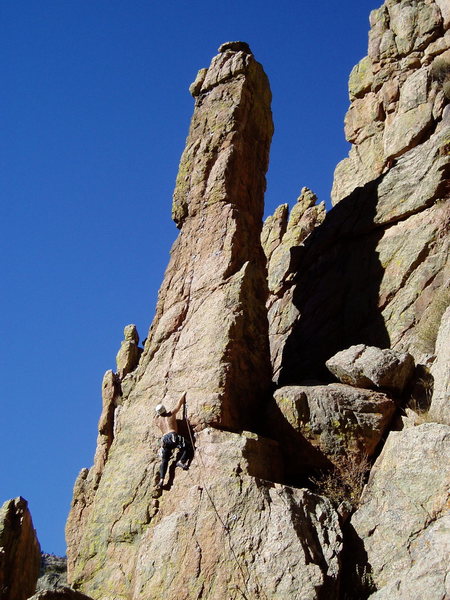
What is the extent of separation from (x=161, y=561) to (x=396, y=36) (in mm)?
31666

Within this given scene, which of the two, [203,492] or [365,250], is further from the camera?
[365,250]

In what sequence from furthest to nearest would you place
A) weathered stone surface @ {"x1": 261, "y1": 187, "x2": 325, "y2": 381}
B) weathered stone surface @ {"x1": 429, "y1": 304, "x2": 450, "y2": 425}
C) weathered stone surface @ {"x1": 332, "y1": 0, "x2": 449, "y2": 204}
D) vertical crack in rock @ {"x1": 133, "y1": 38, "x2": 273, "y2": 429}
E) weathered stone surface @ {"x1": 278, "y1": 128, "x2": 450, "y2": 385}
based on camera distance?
weathered stone surface @ {"x1": 332, "y1": 0, "x2": 449, "y2": 204} → weathered stone surface @ {"x1": 261, "y1": 187, "x2": 325, "y2": 381} → weathered stone surface @ {"x1": 278, "y1": 128, "x2": 450, "y2": 385} → vertical crack in rock @ {"x1": 133, "y1": 38, "x2": 273, "y2": 429} → weathered stone surface @ {"x1": 429, "y1": 304, "x2": 450, "y2": 425}

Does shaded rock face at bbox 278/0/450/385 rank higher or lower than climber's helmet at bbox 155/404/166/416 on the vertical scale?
higher

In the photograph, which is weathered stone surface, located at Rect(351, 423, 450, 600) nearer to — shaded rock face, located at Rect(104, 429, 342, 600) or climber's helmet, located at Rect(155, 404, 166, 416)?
shaded rock face, located at Rect(104, 429, 342, 600)

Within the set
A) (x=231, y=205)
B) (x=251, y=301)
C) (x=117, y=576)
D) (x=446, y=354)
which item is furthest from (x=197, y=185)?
(x=117, y=576)

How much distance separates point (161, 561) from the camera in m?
17.6

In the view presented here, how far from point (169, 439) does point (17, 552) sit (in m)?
5.06

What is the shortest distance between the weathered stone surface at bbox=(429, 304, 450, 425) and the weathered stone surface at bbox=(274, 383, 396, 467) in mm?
1642

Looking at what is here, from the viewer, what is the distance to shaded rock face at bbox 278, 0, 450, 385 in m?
25.2

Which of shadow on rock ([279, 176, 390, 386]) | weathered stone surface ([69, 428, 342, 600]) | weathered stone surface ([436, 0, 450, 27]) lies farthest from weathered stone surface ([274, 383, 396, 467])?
weathered stone surface ([436, 0, 450, 27])

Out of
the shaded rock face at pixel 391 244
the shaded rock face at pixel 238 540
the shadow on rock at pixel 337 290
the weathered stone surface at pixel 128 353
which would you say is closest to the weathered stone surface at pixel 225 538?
the shaded rock face at pixel 238 540

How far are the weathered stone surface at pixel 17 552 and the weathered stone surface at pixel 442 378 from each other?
11.5 m

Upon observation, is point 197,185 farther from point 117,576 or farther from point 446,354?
point 117,576

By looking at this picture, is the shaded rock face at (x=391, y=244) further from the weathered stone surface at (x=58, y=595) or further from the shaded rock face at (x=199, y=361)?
the weathered stone surface at (x=58, y=595)
